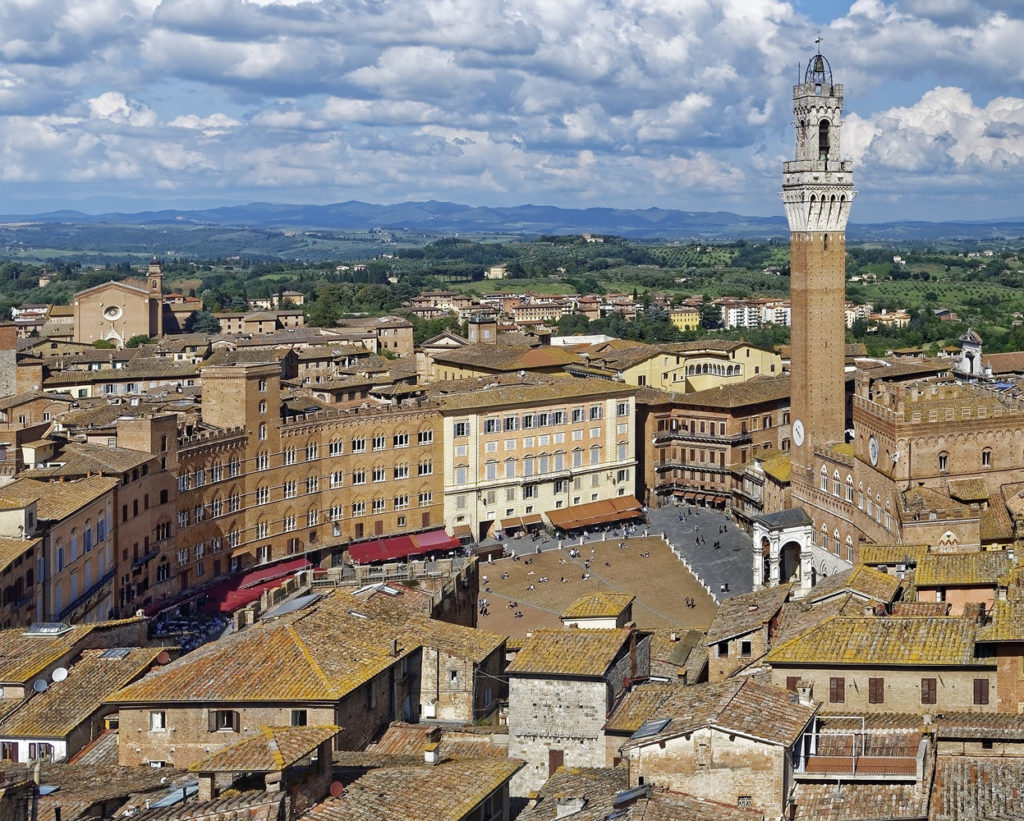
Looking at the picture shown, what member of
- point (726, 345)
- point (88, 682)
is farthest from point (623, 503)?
point (88, 682)

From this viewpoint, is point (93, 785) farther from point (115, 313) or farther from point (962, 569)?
point (115, 313)

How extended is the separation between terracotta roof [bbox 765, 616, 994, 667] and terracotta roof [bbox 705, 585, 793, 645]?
4000mm

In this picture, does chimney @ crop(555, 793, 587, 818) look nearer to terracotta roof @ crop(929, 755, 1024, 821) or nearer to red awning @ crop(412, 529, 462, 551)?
terracotta roof @ crop(929, 755, 1024, 821)

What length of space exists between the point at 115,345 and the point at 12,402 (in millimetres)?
65557

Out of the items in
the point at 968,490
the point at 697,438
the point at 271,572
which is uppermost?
the point at 968,490

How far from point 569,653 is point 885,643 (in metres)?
6.63

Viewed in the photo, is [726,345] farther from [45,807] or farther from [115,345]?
[45,807]

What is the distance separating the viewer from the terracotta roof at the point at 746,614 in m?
36.0

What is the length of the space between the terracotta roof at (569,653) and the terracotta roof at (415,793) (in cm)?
390

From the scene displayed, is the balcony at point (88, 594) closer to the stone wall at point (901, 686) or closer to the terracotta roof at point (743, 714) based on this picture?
the stone wall at point (901, 686)

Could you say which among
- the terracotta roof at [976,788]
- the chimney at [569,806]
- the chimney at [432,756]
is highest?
the terracotta roof at [976,788]

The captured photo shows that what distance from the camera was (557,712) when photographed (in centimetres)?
2992

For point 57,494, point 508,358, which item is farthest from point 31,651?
point 508,358

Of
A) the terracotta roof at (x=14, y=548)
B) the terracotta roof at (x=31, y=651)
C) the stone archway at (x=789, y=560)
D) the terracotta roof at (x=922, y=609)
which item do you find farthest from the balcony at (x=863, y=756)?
the stone archway at (x=789, y=560)
